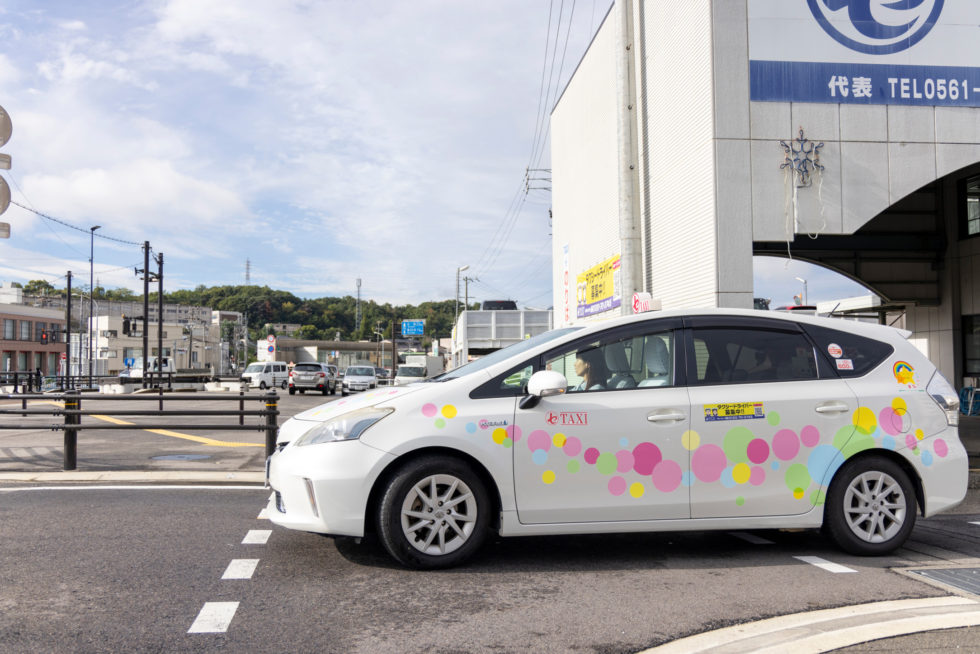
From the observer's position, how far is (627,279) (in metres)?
16.0

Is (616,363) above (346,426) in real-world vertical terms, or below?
above

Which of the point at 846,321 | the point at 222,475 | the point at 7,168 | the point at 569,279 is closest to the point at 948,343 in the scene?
the point at 569,279

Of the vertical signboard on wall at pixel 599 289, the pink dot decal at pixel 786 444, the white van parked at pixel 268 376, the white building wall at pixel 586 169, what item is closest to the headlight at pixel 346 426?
the pink dot decal at pixel 786 444

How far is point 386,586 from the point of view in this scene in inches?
182

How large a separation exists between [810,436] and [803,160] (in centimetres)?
858

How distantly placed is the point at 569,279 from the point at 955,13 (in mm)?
12789

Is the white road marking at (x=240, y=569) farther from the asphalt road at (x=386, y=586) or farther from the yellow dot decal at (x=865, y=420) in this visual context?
the yellow dot decal at (x=865, y=420)

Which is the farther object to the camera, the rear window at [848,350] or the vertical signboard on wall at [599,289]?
the vertical signboard on wall at [599,289]

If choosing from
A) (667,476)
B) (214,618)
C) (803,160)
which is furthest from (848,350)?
(803,160)

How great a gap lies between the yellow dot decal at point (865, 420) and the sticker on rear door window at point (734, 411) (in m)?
0.69

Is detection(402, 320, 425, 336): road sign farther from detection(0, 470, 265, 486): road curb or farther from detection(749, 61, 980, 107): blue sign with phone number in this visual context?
detection(0, 470, 265, 486): road curb

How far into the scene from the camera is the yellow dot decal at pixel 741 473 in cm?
529

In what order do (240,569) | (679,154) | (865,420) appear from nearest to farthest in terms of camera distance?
1. (240,569)
2. (865,420)
3. (679,154)

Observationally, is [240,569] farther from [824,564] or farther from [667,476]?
[824,564]
